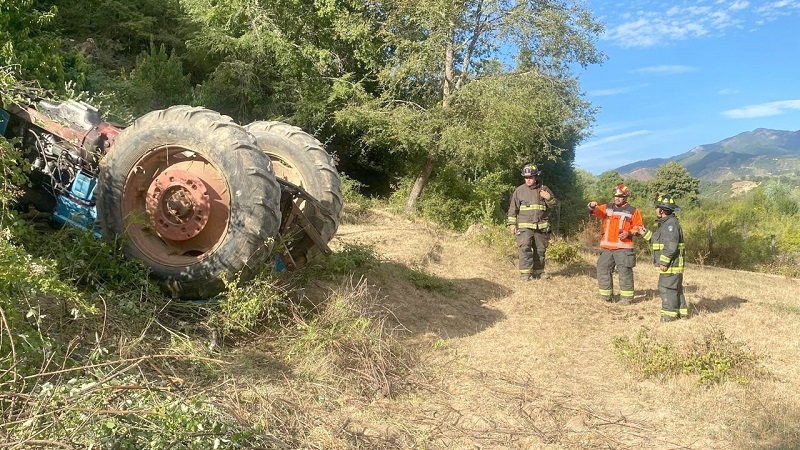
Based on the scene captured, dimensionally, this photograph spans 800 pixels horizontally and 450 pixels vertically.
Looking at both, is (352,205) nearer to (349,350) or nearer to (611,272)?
(611,272)

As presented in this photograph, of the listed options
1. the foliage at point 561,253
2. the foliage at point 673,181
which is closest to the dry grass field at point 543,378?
the foliage at point 561,253

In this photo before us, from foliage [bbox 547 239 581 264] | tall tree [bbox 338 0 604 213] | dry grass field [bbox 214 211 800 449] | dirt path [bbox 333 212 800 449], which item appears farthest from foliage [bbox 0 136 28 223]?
tall tree [bbox 338 0 604 213]

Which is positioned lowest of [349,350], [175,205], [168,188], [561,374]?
[561,374]

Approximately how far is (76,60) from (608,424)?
783cm

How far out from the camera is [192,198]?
454 centimetres

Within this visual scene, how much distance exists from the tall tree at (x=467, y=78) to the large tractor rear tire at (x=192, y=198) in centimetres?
1112

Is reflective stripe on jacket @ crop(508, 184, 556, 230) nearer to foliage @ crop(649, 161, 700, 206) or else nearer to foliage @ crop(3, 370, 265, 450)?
foliage @ crop(3, 370, 265, 450)

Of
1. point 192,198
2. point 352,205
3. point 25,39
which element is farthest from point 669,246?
point 352,205

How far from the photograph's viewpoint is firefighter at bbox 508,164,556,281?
8977 millimetres

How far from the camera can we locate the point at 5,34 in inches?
195

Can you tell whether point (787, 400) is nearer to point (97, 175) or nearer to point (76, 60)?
point (97, 175)

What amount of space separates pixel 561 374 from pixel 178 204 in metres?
3.37

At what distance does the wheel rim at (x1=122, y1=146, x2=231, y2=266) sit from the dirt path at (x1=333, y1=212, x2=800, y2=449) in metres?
1.80

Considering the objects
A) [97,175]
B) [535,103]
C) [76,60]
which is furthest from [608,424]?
[535,103]
